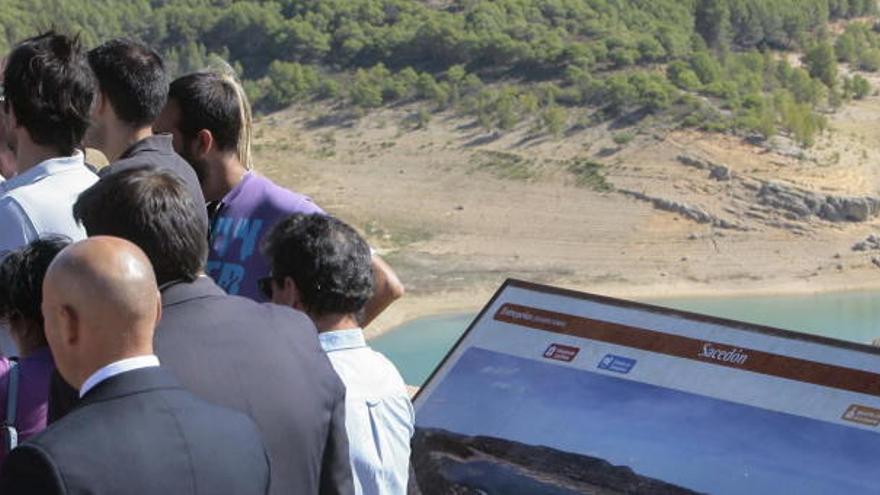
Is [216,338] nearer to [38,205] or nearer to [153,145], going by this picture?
[38,205]

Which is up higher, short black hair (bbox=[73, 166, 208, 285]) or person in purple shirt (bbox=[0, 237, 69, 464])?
short black hair (bbox=[73, 166, 208, 285])

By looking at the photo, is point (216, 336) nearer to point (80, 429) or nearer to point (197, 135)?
point (80, 429)

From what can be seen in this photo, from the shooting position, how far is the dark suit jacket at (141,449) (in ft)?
6.17

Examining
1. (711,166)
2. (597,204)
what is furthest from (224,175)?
(711,166)

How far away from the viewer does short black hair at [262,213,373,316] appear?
2742 millimetres

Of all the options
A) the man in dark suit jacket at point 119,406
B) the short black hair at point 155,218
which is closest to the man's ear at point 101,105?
the short black hair at point 155,218

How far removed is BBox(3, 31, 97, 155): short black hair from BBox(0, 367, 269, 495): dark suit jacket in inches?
45.8

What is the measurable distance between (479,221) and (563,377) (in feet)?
72.2

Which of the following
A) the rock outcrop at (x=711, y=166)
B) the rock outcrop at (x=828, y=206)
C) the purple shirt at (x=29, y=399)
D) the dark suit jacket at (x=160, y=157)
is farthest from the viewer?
the rock outcrop at (x=711, y=166)

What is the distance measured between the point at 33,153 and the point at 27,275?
1.60 ft

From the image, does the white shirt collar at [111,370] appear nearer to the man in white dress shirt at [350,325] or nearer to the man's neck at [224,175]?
the man in white dress shirt at [350,325]

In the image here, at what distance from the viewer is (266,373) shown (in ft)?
7.78

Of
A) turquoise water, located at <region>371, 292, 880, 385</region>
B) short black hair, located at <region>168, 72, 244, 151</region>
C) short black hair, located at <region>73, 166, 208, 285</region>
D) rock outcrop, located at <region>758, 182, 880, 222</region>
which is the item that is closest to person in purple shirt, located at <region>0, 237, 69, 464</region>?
short black hair, located at <region>73, 166, 208, 285</region>

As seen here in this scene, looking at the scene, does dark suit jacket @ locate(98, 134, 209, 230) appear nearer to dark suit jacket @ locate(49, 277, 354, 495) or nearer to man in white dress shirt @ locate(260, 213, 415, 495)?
man in white dress shirt @ locate(260, 213, 415, 495)
